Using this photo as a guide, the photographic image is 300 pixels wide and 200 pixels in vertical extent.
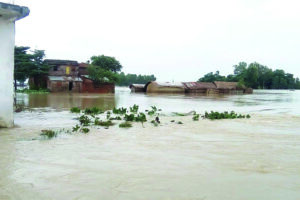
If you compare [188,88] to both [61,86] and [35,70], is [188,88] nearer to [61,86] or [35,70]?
[61,86]

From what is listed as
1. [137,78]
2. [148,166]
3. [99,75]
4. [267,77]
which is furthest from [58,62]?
[267,77]

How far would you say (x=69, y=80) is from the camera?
140 feet

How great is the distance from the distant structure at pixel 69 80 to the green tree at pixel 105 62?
24.0ft

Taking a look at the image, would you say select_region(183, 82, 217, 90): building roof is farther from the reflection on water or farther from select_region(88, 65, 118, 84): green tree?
the reflection on water

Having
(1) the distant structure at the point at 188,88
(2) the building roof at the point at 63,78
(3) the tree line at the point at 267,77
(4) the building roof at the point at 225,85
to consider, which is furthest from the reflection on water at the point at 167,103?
(3) the tree line at the point at 267,77

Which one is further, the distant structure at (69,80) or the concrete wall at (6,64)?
the distant structure at (69,80)

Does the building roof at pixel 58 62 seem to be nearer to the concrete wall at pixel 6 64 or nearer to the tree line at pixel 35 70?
the tree line at pixel 35 70

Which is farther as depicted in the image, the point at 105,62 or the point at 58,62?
the point at 105,62

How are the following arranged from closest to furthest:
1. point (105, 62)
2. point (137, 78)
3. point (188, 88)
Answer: point (105, 62)
point (188, 88)
point (137, 78)

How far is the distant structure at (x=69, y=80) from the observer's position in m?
41.4


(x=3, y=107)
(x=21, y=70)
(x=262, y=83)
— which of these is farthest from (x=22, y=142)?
(x=262, y=83)

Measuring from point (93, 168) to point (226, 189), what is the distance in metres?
2.05

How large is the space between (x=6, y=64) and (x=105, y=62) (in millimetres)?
45483

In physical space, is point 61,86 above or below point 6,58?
below
